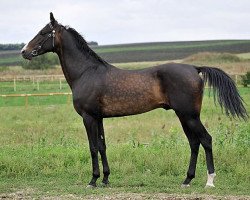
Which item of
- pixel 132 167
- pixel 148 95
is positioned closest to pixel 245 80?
pixel 132 167

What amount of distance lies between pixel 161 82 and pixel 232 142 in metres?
3.42

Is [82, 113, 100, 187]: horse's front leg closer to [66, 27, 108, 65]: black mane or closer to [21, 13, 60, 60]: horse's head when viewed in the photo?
[66, 27, 108, 65]: black mane

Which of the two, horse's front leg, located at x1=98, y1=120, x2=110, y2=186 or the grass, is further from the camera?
horse's front leg, located at x1=98, y1=120, x2=110, y2=186

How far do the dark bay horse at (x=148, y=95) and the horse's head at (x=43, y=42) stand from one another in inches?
6.1

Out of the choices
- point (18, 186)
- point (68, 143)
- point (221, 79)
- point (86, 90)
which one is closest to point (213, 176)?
point (221, 79)

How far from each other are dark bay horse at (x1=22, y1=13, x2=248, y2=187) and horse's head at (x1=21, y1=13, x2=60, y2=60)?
0.15 metres

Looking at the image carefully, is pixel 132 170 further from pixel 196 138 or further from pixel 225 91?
pixel 225 91

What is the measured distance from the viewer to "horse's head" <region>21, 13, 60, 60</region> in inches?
361

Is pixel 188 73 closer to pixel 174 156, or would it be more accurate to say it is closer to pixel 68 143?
pixel 174 156

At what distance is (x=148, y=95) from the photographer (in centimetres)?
864

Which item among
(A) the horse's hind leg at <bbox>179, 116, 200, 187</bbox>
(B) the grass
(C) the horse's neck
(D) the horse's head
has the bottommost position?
(B) the grass

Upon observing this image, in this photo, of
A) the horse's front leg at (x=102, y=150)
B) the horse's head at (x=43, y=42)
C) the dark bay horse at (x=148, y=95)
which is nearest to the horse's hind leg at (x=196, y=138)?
the dark bay horse at (x=148, y=95)

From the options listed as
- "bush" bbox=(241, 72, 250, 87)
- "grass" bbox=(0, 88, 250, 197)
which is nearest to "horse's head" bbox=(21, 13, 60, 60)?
"grass" bbox=(0, 88, 250, 197)

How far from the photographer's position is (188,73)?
27.8 ft
